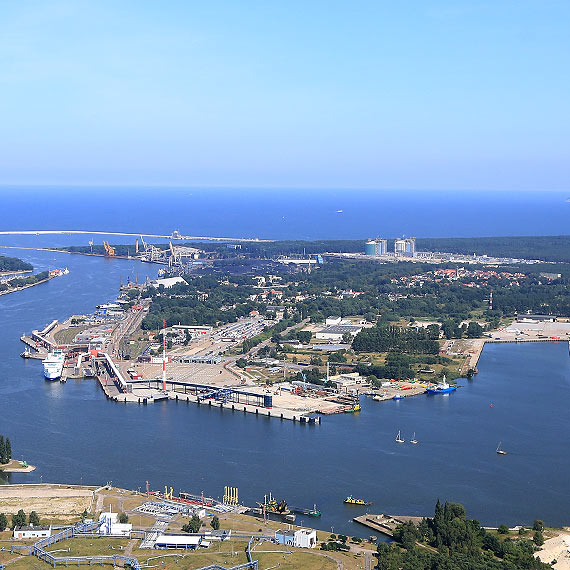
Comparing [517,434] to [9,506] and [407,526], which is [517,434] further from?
[9,506]

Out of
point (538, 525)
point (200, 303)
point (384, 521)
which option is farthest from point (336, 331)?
point (538, 525)

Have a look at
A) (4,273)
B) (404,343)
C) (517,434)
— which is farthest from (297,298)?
(517,434)

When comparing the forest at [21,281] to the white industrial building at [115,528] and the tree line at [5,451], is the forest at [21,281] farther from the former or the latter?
the white industrial building at [115,528]

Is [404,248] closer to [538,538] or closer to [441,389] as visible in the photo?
[441,389]

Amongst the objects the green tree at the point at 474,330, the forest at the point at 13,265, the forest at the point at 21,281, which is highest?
the forest at the point at 13,265

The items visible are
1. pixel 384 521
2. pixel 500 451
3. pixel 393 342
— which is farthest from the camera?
pixel 393 342

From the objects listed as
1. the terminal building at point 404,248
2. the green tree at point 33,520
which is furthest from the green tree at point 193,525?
the terminal building at point 404,248
